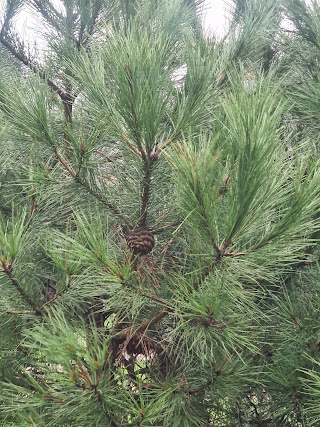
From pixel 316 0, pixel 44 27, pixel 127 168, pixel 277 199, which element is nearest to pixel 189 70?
pixel 127 168

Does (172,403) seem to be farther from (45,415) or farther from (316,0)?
(316,0)

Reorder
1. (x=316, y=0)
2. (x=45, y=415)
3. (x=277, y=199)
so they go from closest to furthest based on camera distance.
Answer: (x=277, y=199)
(x=45, y=415)
(x=316, y=0)

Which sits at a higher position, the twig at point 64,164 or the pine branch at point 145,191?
the twig at point 64,164

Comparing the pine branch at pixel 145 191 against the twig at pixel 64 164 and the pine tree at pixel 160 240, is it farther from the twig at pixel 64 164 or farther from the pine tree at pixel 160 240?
the twig at pixel 64 164

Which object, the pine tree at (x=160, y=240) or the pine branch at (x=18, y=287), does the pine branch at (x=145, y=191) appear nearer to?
the pine tree at (x=160, y=240)

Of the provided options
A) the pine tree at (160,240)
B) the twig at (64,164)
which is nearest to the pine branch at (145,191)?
the pine tree at (160,240)

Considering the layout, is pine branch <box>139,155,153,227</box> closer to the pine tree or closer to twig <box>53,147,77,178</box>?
the pine tree

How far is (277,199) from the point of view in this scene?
2.29 ft

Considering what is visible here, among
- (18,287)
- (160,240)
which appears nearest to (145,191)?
(160,240)

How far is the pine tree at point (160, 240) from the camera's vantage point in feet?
2.29

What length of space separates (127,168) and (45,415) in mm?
444

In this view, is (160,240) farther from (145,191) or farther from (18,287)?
(18,287)

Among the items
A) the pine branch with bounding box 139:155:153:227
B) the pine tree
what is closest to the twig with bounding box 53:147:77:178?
the pine tree

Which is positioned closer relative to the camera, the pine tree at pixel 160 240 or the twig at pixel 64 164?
the pine tree at pixel 160 240
